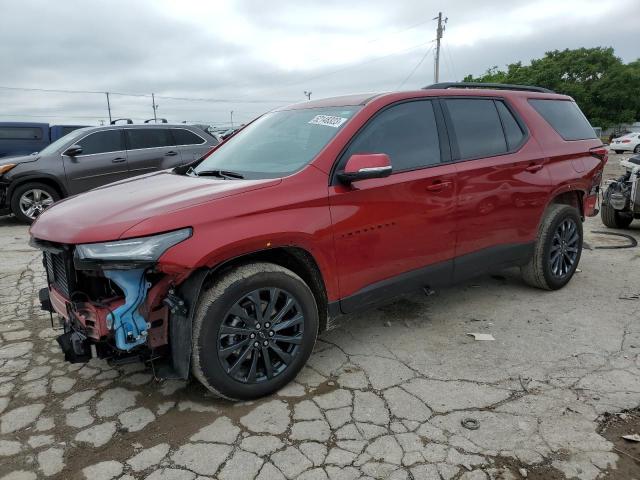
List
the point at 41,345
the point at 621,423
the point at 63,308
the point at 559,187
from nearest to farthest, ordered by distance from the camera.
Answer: the point at 621,423 < the point at 63,308 < the point at 41,345 < the point at 559,187

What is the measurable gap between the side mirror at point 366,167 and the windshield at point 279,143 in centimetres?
28

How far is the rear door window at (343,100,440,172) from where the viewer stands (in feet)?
10.7

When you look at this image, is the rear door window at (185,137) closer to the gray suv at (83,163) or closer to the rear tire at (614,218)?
the gray suv at (83,163)

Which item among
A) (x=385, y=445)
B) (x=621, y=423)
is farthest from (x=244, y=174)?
(x=621, y=423)

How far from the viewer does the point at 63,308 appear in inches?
112

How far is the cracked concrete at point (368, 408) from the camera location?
7.70 ft

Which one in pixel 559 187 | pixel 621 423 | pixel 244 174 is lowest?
pixel 621 423

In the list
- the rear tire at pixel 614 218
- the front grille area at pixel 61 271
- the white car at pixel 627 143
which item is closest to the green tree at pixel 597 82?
the white car at pixel 627 143

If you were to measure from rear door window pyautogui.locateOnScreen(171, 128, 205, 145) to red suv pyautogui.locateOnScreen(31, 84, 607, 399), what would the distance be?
5.98m

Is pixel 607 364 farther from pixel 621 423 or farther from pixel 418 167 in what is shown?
pixel 418 167

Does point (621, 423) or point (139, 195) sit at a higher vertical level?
point (139, 195)

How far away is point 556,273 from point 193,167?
3.40 metres

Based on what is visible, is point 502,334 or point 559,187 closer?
point 502,334

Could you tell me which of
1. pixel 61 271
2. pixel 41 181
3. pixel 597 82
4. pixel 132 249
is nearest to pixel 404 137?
pixel 132 249
